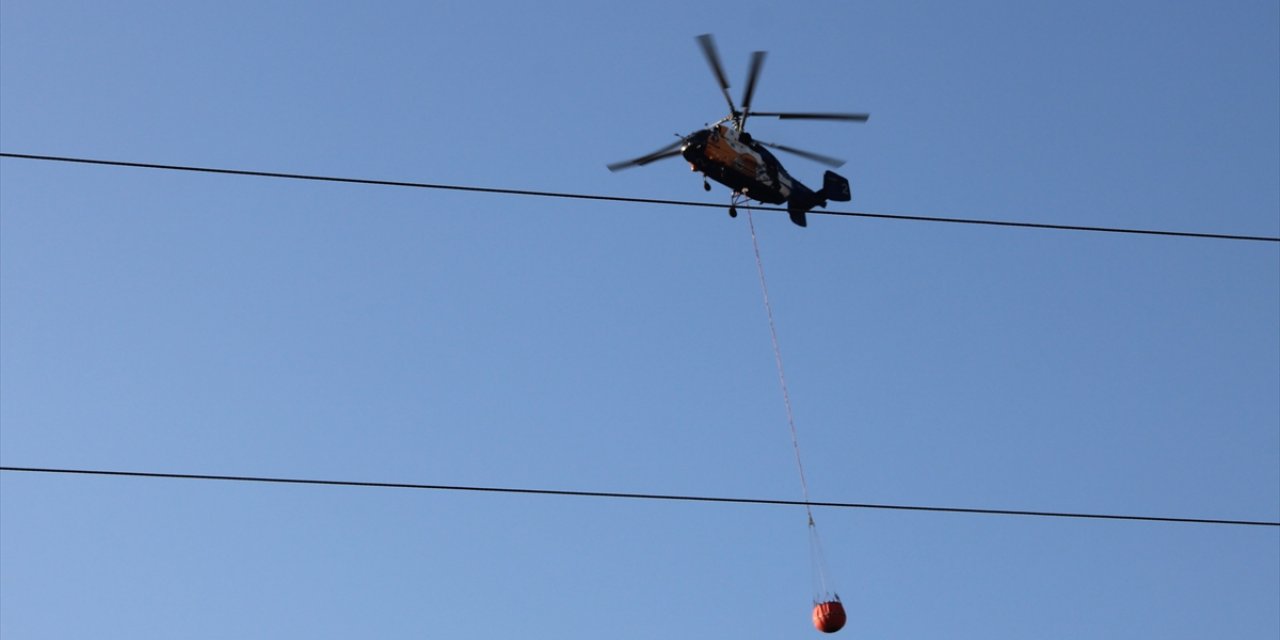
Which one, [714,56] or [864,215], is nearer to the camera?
[864,215]

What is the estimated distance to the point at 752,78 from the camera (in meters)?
29.6

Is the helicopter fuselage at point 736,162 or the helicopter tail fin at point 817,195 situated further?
the helicopter tail fin at point 817,195

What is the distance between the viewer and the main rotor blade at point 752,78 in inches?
1163

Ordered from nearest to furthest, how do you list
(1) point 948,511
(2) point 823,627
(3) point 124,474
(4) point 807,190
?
1. (3) point 124,474
2. (1) point 948,511
3. (2) point 823,627
4. (4) point 807,190

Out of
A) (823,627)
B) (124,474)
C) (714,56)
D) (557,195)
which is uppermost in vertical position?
(714,56)

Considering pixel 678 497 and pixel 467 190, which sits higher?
pixel 467 190

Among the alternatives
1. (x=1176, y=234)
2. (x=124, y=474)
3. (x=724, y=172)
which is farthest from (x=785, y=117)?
(x=124, y=474)

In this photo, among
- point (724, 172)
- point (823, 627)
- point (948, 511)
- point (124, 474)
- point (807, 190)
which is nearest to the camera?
point (124, 474)

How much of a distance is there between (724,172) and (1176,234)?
1090 centimetres

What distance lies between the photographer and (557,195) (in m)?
18.7

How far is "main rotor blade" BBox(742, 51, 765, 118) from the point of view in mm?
29531

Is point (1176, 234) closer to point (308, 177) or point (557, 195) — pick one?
point (557, 195)

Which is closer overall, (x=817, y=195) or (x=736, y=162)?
(x=736, y=162)

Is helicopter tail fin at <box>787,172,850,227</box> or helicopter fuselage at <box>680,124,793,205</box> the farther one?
helicopter tail fin at <box>787,172,850,227</box>
